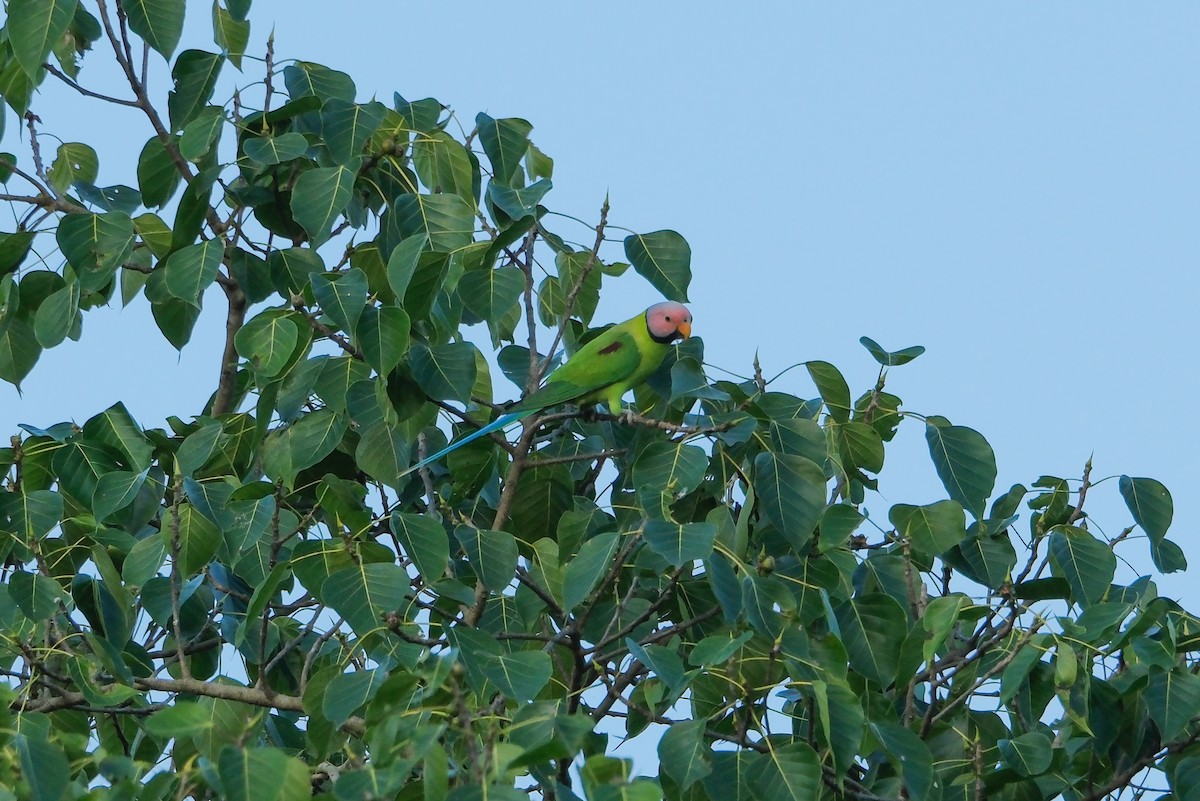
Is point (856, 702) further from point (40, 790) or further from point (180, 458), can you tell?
point (180, 458)

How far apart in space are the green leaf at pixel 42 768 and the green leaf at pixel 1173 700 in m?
2.00

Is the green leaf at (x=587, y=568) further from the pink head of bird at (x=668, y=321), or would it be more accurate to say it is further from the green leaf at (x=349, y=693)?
the pink head of bird at (x=668, y=321)

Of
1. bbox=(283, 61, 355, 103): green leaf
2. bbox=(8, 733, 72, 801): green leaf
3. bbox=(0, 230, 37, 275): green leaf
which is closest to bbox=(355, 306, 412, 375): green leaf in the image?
bbox=(283, 61, 355, 103): green leaf

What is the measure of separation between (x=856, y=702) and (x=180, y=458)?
1.64 metres

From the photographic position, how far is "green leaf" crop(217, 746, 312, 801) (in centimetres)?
190

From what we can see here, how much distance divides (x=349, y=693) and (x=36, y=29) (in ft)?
6.19

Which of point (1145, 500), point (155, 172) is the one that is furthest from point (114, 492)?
point (1145, 500)

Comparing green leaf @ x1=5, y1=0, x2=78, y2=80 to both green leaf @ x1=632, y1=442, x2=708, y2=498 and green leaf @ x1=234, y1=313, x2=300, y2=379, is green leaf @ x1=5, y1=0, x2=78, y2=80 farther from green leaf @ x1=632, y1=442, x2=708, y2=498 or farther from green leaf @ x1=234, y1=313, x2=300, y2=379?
green leaf @ x1=632, y1=442, x2=708, y2=498

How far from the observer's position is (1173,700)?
2.69 m

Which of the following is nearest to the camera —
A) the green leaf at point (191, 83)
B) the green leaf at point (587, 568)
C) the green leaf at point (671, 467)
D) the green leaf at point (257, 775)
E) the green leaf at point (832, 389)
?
the green leaf at point (257, 775)

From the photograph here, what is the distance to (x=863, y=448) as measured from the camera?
3244 millimetres

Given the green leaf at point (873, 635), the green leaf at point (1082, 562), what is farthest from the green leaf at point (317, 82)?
the green leaf at point (1082, 562)

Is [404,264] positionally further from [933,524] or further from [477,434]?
[933,524]

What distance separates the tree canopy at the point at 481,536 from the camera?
2.64m
